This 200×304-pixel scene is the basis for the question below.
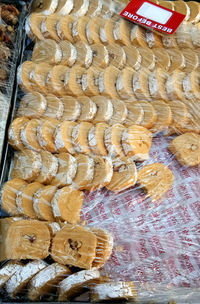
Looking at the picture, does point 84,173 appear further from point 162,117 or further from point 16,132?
point 162,117

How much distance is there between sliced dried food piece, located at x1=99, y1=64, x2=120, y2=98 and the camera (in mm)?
2868

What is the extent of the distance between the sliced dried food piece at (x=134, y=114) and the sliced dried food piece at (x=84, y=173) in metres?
0.52

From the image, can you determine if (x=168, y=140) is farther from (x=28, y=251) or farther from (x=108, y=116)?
(x=28, y=251)

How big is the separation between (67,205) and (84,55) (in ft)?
4.94

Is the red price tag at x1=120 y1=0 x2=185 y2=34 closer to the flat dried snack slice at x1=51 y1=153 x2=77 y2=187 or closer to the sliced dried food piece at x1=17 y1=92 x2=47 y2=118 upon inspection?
the sliced dried food piece at x1=17 y1=92 x2=47 y2=118

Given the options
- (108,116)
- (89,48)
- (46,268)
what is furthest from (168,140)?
(46,268)

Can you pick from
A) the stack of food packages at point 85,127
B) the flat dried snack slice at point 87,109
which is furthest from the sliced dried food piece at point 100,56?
the flat dried snack slice at point 87,109

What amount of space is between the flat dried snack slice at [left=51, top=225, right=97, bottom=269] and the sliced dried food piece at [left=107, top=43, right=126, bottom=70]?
1.65 m

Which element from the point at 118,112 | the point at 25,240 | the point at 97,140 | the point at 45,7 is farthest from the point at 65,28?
the point at 25,240

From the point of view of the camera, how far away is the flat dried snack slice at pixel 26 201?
7.76 feet

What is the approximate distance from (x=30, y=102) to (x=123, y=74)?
34.5 inches

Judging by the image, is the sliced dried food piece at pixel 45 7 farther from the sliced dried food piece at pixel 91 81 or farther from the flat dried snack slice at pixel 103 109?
the flat dried snack slice at pixel 103 109

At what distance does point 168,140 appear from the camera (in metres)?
2.80

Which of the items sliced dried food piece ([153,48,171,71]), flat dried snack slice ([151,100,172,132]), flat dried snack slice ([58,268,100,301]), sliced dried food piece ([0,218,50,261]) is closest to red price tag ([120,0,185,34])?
sliced dried food piece ([153,48,171,71])
